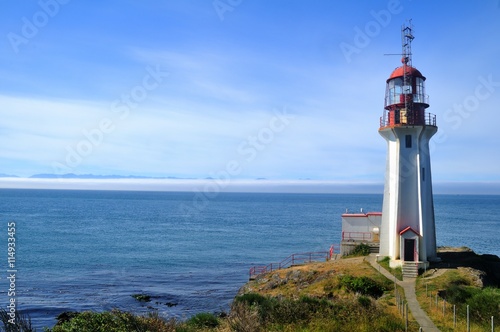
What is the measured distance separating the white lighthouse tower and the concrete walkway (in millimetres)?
1192

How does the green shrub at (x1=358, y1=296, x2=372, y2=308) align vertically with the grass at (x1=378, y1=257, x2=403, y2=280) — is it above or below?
above

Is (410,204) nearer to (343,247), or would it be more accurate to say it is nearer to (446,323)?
(343,247)

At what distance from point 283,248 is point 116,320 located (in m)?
45.2

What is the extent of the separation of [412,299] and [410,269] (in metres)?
6.14

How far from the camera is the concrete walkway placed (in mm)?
16594

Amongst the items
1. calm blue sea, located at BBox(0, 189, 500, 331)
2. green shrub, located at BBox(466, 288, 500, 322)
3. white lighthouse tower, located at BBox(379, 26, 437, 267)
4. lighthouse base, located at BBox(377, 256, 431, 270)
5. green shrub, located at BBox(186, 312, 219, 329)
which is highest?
white lighthouse tower, located at BBox(379, 26, 437, 267)

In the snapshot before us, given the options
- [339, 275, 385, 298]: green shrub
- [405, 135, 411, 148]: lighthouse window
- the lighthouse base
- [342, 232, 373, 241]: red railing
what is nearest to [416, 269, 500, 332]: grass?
the lighthouse base

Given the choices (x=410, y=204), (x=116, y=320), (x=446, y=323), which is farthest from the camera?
(x=410, y=204)

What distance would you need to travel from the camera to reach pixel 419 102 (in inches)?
1163

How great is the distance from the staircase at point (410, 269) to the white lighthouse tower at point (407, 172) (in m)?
0.38

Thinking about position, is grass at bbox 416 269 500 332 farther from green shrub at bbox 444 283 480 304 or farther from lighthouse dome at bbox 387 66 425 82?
lighthouse dome at bbox 387 66 425 82

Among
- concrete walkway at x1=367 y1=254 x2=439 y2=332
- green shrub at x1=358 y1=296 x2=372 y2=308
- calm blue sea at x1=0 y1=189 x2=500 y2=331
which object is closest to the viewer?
concrete walkway at x1=367 y1=254 x2=439 y2=332

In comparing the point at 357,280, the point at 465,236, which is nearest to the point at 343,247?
the point at 357,280

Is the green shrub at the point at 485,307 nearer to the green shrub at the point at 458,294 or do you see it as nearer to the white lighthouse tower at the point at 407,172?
the green shrub at the point at 458,294
